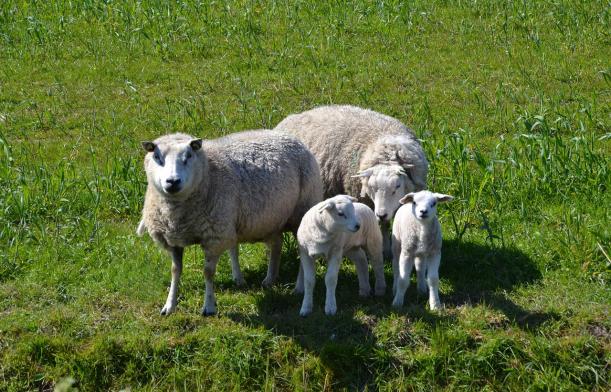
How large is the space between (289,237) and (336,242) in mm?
1860

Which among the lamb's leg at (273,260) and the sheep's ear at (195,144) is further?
the lamb's leg at (273,260)

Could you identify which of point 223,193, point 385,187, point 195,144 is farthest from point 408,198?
point 195,144

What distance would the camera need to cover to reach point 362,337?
25.1 feet

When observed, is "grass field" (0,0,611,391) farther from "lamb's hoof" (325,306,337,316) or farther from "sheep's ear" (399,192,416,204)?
"sheep's ear" (399,192,416,204)

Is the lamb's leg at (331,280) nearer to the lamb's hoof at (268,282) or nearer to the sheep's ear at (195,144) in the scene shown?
A: the lamb's hoof at (268,282)

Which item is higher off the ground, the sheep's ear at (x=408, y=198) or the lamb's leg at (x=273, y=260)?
the sheep's ear at (x=408, y=198)

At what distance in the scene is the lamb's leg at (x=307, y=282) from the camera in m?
7.95

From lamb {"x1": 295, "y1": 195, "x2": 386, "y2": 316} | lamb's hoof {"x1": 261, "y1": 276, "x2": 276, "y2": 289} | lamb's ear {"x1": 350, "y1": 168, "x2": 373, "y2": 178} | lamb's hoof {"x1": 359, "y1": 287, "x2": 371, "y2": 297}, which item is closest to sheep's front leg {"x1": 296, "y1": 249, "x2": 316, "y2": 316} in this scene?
lamb {"x1": 295, "y1": 195, "x2": 386, "y2": 316}

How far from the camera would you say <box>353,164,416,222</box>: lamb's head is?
8508 mm

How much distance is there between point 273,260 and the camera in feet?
28.9

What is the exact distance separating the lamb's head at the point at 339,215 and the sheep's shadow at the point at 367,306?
0.82 metres

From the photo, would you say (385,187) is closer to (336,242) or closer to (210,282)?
(336,242)

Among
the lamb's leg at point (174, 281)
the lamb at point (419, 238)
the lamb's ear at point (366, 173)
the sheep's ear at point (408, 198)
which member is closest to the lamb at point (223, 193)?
the lamb's leg at point (174, 281)

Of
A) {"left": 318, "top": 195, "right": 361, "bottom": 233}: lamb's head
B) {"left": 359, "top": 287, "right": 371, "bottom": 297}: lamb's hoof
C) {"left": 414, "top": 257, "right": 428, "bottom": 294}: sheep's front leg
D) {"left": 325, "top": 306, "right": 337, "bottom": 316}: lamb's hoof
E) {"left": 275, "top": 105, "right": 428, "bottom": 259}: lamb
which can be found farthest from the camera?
{"left": 275, "top": 105, "right": 428, "bottom": 259}: lamb
